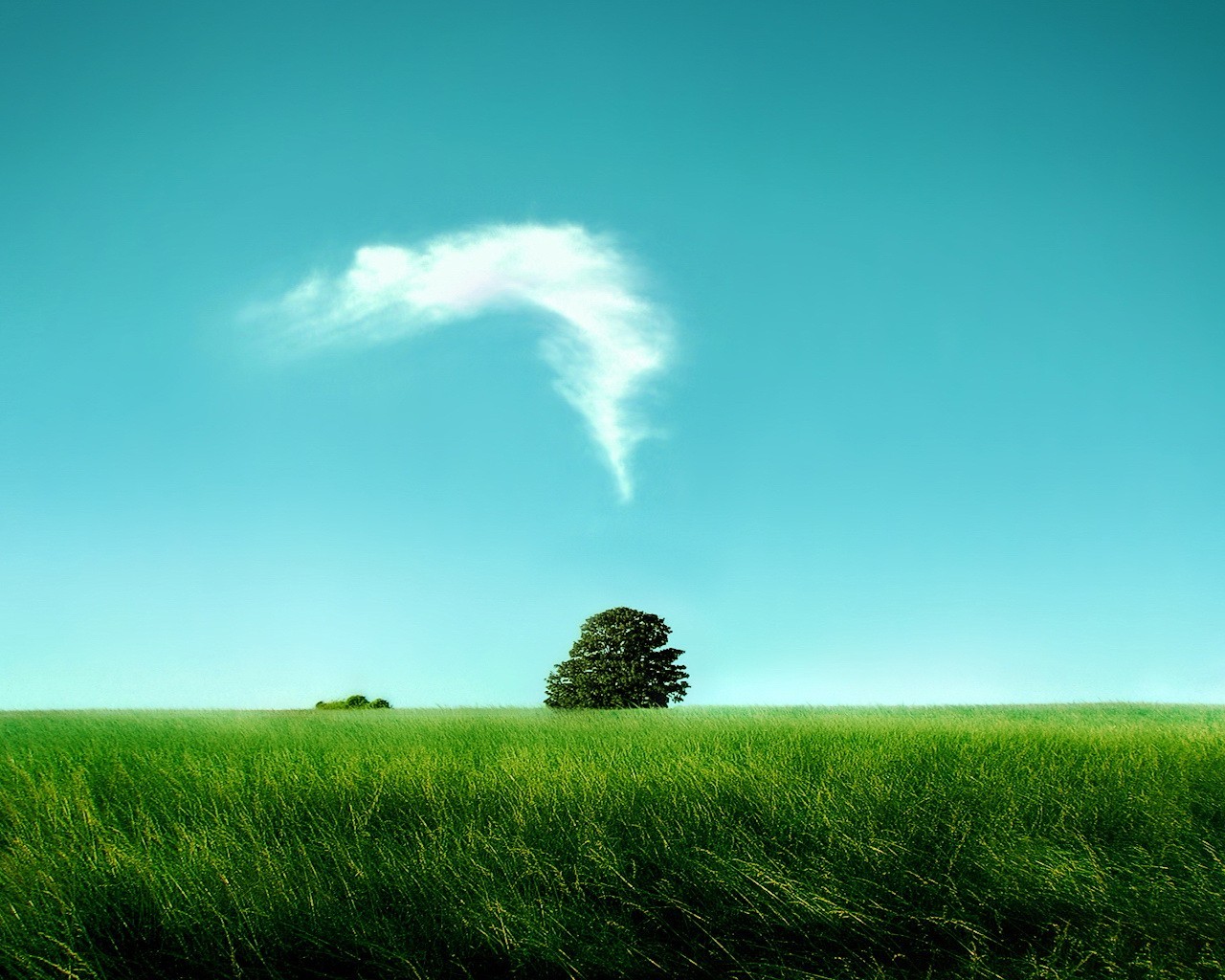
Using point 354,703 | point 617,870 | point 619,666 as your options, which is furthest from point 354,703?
point 617,870

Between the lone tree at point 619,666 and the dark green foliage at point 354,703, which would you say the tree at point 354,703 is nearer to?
the dark green foliage at point 354,703

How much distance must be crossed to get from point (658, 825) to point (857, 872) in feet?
4.30

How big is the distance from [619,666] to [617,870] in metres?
20.0

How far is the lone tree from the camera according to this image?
77.0ft

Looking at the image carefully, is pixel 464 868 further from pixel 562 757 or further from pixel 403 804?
pixel 562 757

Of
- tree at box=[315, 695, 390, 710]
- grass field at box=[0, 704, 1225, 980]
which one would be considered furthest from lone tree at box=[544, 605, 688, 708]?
grass field at box=[0, 704, 1225, 980]

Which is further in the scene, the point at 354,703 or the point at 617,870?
the point at 354,703

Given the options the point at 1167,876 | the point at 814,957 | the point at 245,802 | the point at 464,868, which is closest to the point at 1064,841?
the point at 1167,876

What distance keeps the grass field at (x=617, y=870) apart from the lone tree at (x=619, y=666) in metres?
16.6

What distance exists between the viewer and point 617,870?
411 centimetres

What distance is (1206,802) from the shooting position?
20.3 feet

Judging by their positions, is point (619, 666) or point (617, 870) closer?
point (617, 870)

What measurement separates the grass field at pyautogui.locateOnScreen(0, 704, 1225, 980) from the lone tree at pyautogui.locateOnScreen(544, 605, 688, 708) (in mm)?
16617

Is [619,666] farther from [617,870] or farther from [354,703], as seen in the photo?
[617,870]
